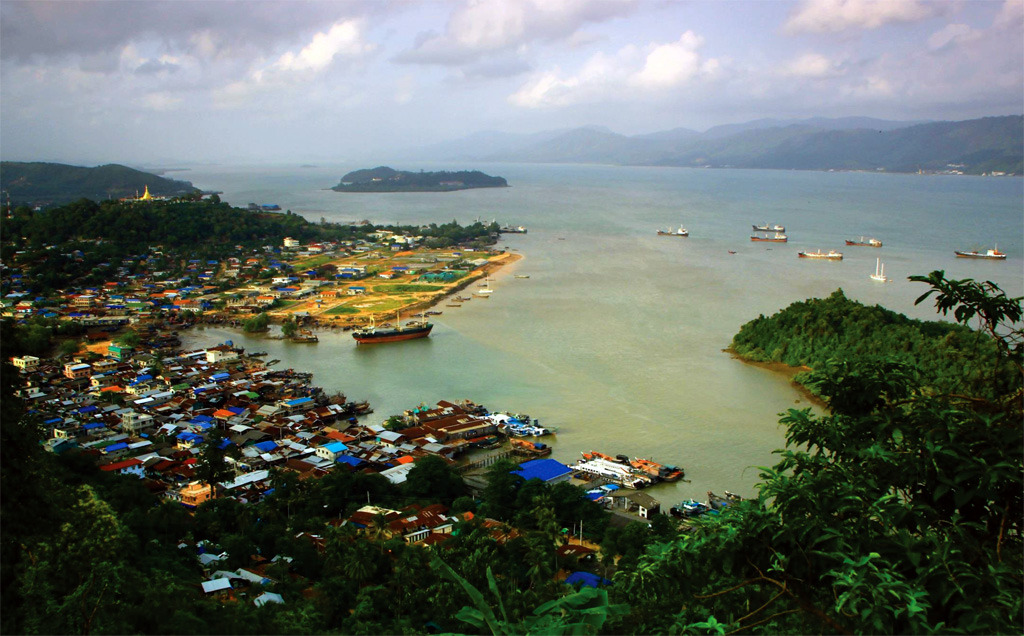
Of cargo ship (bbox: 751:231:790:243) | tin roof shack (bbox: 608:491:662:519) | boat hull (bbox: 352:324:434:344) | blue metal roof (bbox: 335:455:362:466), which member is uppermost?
cargo ship (bbox: 751:231:790:243)

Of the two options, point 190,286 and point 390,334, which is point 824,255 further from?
point 190,286

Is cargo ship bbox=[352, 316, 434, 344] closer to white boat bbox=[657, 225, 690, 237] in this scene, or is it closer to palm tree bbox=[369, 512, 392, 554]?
palm tree bbox=[369, 512, 392, 554]

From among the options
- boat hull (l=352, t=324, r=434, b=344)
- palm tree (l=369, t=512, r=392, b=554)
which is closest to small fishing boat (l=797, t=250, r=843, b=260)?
boat hull (l=352, t=324, r=434, b=344)

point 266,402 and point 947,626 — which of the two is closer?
point 947,626

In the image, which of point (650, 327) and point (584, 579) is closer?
point (584, 579)

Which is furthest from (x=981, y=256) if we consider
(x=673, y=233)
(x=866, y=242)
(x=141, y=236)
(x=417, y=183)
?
(x=417, y=183)

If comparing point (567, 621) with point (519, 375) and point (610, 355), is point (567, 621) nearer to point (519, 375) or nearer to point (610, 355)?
point (519, 375)

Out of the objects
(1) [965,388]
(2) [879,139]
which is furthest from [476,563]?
(2) [879,139]
